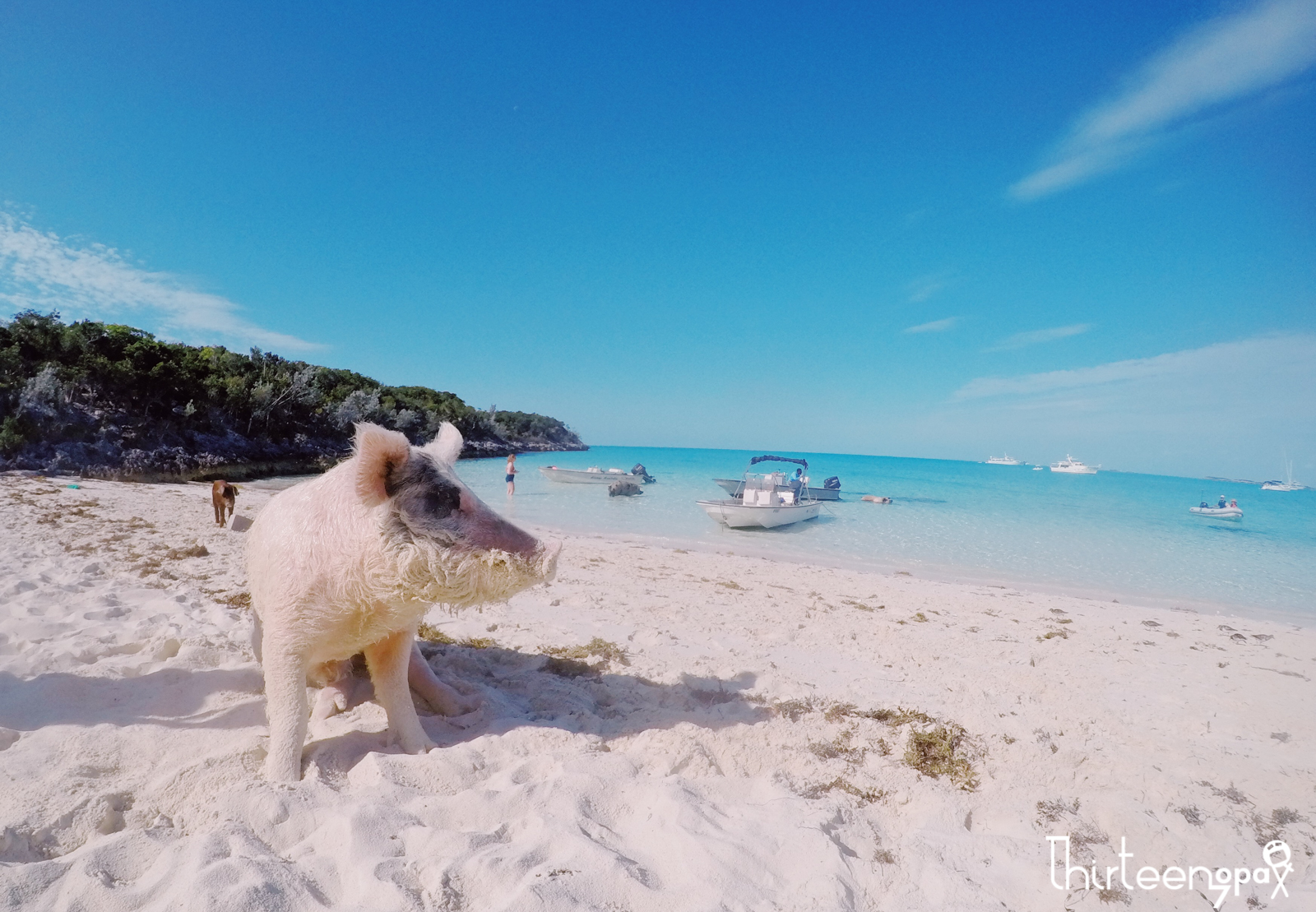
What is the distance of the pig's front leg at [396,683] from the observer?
2580 millimetres

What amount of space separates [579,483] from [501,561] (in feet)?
85.3

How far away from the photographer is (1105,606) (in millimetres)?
9336

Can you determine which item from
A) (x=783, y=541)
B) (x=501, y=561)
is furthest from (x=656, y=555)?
(x=501, y=561)

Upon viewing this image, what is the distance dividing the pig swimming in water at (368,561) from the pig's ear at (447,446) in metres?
0.06

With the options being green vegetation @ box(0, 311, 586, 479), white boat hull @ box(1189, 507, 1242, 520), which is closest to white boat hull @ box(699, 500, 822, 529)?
green vegetation @ box(0, 311, 586, 479)

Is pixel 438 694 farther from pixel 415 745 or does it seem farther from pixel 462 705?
pixel 415 745

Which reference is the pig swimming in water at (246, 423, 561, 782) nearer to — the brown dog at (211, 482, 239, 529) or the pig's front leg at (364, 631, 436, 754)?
the pig's front leg at (364, 631, 436, 754)

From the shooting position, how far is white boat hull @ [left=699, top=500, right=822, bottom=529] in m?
16.7

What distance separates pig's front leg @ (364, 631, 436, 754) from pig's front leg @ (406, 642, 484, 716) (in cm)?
45

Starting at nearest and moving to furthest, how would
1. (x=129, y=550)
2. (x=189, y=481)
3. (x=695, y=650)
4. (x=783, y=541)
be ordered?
(x=695, y=650) → (x=129, y=550) → (x=783, y=541) → (x=189, y=481)

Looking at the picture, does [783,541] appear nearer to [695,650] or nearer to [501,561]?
[695,650]

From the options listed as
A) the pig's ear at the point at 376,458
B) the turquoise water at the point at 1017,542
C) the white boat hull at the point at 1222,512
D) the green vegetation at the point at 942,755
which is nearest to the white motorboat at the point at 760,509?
the turquoise water at the point at 1017,542

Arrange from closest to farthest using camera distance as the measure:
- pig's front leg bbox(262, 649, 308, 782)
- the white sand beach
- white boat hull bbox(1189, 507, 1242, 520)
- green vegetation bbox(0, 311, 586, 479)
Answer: the white sand beach, pig's front leg bbox(262, 649, 308, 782), green vegetation bbox(0, 311, 586, 479), white boat hull bbox(1189, 507, 1242, 520)

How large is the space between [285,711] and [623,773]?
56.6 inches
